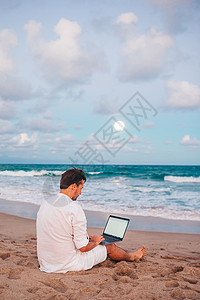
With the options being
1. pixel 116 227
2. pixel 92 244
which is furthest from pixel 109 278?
pixel 116 227

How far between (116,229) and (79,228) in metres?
1.03

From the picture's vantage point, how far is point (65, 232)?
116 inches

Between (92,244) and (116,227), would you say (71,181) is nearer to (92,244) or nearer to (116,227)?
(92,244)

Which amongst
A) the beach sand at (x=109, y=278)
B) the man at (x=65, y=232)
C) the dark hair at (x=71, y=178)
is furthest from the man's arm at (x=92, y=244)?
the dark hair at (x=71, y=178)

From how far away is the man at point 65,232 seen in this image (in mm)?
2885

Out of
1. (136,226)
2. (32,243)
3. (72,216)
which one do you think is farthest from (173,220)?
(72,216)

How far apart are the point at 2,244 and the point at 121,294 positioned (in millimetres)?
2592

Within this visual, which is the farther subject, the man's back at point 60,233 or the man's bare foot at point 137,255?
the man's bare foot at point 137,255

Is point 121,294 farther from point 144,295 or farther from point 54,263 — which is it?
point 54,263

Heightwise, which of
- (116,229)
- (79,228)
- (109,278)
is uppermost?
(79,228)

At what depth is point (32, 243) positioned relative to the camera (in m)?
4.74

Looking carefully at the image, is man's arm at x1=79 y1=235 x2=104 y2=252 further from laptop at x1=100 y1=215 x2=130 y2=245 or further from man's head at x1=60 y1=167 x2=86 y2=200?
man's head at x1=60 y1=167 x2=86 y2=200

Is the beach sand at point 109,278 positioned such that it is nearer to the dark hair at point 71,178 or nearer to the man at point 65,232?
the man at point 65,232

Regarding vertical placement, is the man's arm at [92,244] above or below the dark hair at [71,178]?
below
